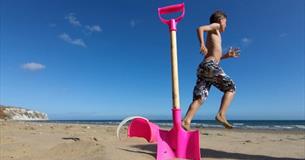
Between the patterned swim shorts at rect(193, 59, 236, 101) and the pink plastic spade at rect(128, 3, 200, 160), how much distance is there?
0.35m

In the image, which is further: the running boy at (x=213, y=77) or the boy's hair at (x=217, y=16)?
the boy's hair at (x=217, y=16)

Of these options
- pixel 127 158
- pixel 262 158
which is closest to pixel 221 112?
pixel 127 158

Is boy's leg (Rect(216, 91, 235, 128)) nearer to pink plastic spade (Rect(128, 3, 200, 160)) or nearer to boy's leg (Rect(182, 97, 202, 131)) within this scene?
boy's leg (Rect(182, 97, 202, 131))

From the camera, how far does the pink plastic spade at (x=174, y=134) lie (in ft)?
11.1

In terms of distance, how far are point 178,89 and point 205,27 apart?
710mm

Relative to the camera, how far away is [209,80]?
11.8 feet

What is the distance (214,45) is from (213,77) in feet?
1.28

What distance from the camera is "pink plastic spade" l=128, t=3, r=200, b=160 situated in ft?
11.1

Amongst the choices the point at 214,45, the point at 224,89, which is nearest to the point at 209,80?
the point at 224,89

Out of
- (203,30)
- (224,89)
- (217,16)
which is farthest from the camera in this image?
(217,16)

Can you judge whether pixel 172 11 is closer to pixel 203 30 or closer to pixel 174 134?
pixel 203 30

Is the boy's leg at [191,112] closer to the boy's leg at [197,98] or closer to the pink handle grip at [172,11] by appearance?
the boy's leg at [197,98]

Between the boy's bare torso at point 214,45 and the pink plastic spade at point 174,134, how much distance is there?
0.44 m

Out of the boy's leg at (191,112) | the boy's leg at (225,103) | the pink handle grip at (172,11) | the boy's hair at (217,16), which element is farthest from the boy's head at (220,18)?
the boy's leg at (191,112)
